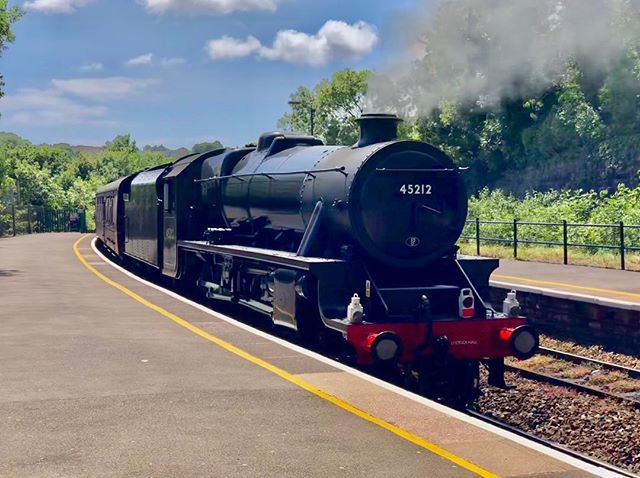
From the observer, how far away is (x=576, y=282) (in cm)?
1703

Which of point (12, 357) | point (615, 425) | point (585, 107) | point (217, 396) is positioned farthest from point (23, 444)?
point (585, 107)

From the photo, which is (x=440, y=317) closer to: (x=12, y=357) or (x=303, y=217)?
(x=303, y=217)

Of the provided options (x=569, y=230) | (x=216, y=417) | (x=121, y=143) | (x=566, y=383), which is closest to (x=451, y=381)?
(x=566, y=383)

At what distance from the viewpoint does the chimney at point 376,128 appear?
1104 centimetres

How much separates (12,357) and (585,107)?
36.8 m

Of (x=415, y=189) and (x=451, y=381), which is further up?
(x=415, y=189)

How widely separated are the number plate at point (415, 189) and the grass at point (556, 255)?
1021 centimetres

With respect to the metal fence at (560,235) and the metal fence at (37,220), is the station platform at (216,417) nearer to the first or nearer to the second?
the metal fence at (560,235)

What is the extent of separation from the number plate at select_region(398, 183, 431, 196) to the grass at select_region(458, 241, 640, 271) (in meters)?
10.2

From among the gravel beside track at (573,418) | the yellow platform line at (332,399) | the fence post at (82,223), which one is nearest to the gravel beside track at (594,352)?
the gravel beside track at (573,418)

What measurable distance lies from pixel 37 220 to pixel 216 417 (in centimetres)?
5630

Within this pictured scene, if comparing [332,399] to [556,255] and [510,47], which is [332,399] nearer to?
[556,255]

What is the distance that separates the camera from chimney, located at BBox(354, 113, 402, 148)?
435 inches

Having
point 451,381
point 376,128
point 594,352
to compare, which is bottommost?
point 594,352
